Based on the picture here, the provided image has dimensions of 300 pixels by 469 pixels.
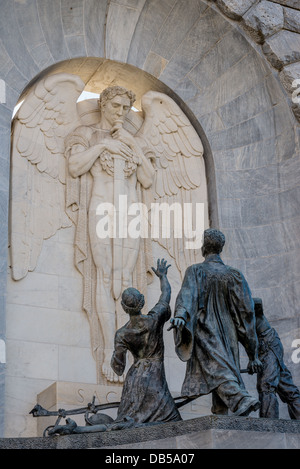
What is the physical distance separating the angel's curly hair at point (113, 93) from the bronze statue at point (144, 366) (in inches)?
152

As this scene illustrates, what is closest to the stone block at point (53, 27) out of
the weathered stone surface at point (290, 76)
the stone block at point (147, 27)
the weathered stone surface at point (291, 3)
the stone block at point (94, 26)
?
the stone block at point (94, 26)

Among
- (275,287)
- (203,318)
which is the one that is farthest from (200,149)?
(203,318)

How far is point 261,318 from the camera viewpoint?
1036 centimetres

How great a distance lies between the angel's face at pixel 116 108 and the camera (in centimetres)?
1284

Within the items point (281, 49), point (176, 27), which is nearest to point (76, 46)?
point (176, 27)

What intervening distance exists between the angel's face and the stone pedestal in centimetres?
538

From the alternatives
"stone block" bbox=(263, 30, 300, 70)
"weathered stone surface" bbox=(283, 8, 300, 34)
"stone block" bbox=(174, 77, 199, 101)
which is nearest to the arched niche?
"stone block" bbox=(174, 77, 199, 101)

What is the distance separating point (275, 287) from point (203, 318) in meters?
3.67

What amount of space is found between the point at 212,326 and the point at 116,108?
4.57 meters

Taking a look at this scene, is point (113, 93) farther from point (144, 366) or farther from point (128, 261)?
point (144, 366)

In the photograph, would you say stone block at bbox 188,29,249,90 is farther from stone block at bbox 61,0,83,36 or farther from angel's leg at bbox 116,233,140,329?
angel's leg at bbox 116,233,140,329

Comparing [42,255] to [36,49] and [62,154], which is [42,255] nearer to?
[62,154]

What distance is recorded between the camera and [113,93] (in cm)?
1283

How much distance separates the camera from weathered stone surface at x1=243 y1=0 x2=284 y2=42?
1315 cm
